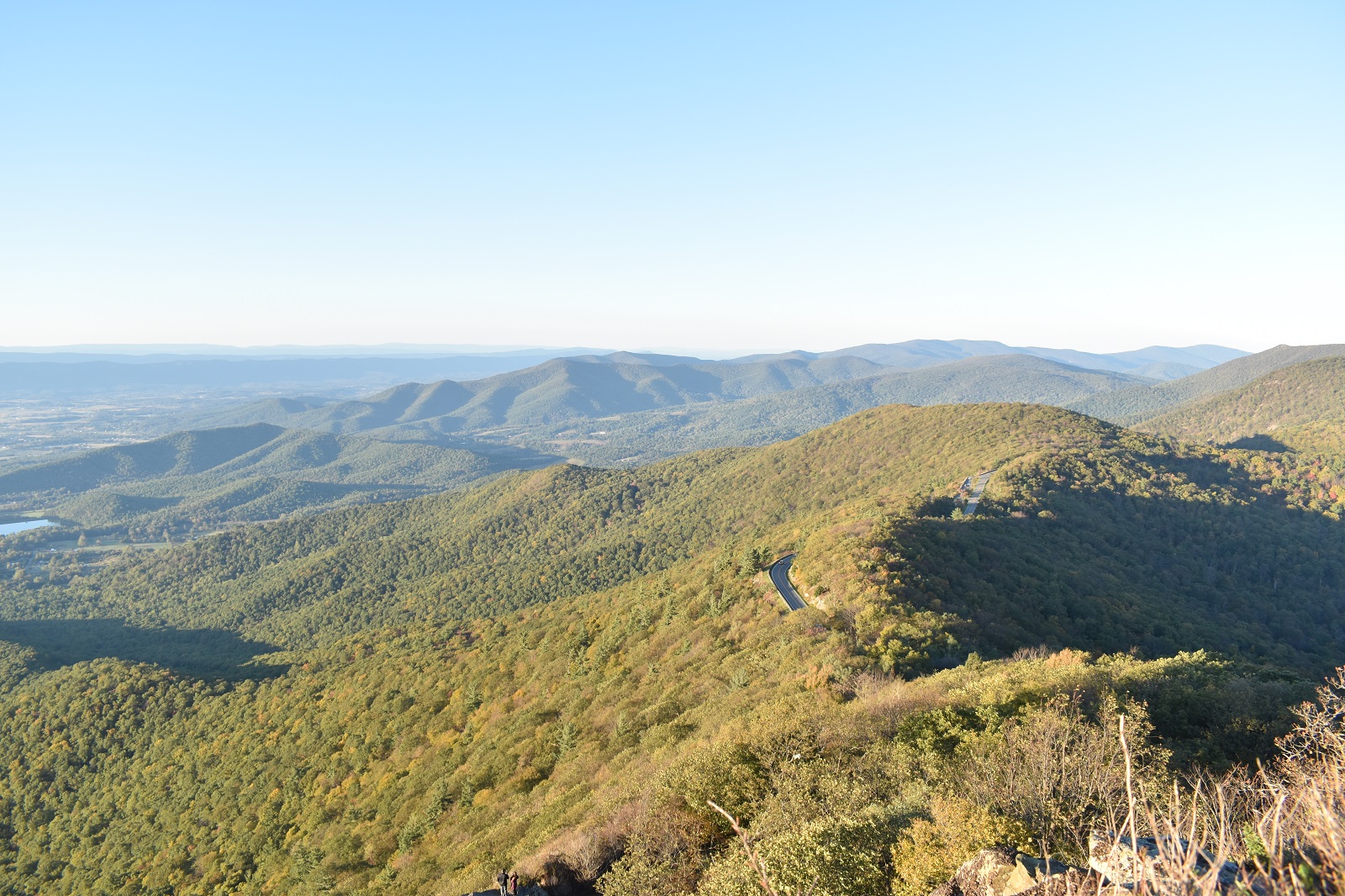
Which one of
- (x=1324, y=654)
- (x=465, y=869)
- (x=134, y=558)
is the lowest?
(x=134, y=558)

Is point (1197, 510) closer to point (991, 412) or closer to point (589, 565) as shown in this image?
point (991, 412)

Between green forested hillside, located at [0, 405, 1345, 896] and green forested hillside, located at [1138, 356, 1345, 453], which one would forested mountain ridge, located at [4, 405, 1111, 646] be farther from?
green forested hillside, located at [1138, 356, 1345, 453]

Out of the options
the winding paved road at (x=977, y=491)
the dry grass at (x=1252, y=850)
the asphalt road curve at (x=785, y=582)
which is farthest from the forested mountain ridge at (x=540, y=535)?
the dry grass at (x=1252, y=850)

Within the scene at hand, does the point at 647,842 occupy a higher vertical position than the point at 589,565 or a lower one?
higher

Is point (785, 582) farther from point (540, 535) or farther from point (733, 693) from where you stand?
point (540, 535)

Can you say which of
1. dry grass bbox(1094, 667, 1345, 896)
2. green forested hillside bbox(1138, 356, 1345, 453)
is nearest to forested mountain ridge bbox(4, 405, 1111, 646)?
dry grass bbox(1094, 667, 1345, 896)

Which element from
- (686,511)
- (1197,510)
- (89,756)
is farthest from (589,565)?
(1197,510)

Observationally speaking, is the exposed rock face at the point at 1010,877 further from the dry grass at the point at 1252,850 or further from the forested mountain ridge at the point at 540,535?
the forested mountain ridge at the point at 540,535
